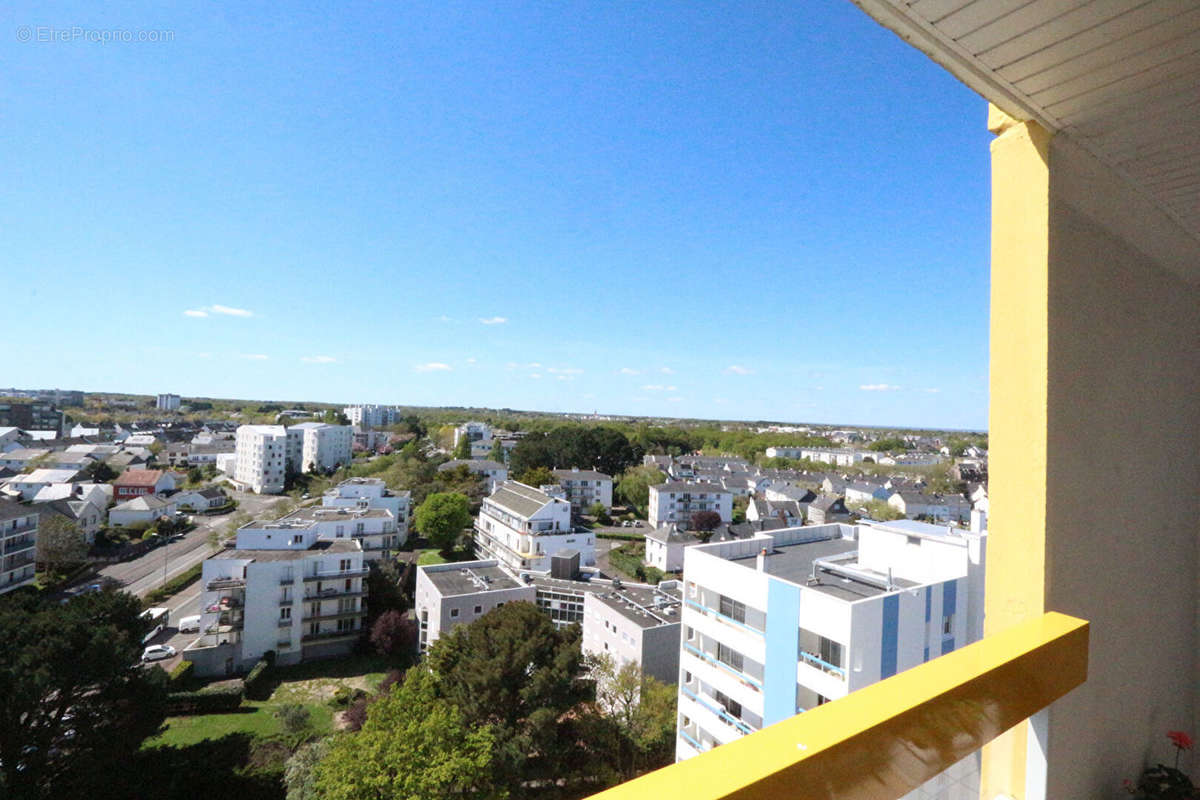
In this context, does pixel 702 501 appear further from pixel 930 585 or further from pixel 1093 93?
pixel 1093 93

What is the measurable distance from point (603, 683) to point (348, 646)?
767cm

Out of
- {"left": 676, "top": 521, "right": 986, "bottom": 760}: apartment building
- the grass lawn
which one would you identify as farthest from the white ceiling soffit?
the grass lawn

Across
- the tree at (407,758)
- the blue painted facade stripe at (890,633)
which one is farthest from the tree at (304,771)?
the blue painted facade stripe at (890,633)

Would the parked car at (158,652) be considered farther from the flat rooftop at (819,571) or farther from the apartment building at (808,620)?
the flat rooftop at (819,571)

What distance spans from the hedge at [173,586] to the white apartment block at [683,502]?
1745cm

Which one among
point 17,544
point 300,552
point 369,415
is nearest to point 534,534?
point 300,552

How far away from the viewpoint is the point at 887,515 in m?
23.8

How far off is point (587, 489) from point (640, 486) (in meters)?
2.80

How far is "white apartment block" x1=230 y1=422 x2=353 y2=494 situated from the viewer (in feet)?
112

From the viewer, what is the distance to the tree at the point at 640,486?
29.5m

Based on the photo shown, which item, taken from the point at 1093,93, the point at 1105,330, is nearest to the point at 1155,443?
the point at 1105,330

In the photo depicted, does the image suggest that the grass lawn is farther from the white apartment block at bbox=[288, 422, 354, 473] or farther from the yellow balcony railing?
the white apartment block at bbox=[288, 422, 354, 473]

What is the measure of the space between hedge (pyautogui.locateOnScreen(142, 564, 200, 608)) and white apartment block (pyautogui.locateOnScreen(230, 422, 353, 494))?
16.4 meters

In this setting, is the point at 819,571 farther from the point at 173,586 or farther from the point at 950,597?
the point at 173,586
